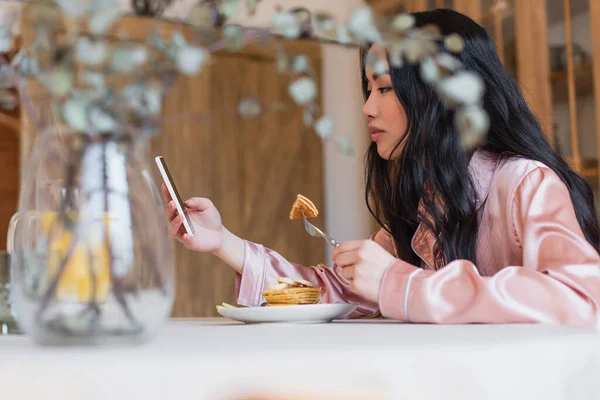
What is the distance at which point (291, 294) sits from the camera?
4.04 feet

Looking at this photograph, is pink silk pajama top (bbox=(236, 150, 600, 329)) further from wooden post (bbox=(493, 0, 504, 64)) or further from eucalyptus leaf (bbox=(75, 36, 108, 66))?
wooden post (bbox=(493, 0, 504, 64))

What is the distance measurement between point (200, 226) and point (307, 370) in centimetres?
100

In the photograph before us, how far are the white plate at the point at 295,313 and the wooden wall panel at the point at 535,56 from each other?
1965 mm

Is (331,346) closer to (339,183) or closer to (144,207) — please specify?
(144,207)

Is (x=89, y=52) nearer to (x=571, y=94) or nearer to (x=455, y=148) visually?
(x=455, y=148)

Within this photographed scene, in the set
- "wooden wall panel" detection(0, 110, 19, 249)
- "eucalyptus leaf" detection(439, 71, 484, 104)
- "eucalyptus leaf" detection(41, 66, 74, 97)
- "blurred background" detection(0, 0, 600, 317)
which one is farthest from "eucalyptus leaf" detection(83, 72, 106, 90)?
"wooden wall panel" detection(0, 110, 19, 249)

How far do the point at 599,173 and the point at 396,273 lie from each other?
187cm

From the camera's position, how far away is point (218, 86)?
12.7 feet

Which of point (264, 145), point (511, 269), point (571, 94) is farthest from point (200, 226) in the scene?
point (264, 145)

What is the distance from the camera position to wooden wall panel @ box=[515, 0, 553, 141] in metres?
2.91

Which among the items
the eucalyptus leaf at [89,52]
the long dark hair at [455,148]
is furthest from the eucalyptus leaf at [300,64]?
the long dark hair at [455,148]

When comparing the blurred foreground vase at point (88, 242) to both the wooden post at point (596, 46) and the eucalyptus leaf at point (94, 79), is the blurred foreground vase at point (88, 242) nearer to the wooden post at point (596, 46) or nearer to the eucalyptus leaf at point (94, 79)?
the eucalyptus leaf at point (94, 79)

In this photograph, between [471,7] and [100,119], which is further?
[471,7]

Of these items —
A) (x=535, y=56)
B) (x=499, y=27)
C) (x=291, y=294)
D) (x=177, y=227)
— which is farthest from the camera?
(x=499, y=27)
